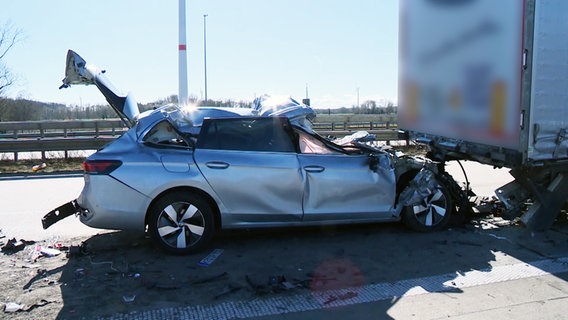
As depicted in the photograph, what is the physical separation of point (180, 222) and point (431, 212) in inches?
121

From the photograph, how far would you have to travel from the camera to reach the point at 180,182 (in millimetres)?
5207

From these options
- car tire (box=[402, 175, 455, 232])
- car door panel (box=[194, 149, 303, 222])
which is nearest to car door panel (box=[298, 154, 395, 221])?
car door panel (box=[194, 149, 303, 222])

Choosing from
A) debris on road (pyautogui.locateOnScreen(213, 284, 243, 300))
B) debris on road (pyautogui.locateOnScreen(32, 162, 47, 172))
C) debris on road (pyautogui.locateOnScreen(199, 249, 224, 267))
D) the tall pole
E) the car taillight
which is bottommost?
debris on road (pyautogui.locateOnScreen(32, 162, 47, 172))

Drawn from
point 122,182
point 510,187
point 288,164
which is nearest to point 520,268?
point 510,187

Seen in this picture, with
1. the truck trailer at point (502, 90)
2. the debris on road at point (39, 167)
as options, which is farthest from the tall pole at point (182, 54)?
the truck trailer at point (502, 90)

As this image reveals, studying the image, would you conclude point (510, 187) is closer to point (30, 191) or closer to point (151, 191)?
point (151, 191)

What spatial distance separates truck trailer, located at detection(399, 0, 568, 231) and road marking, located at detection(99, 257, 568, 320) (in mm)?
1338

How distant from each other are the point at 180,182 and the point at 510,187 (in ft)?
13.8

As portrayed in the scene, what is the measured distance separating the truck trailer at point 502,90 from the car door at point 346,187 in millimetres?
1500

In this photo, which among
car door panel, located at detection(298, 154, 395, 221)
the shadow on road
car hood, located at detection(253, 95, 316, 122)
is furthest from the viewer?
car hood, located at detection(253, 95, 316, 122)

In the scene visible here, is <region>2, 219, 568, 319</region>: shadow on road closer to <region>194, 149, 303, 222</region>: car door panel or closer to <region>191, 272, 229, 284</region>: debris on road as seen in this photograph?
<region>191, 272, 229, 284</region>: debris on road

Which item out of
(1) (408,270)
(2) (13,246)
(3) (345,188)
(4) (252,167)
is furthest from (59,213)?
(1) (408,270)

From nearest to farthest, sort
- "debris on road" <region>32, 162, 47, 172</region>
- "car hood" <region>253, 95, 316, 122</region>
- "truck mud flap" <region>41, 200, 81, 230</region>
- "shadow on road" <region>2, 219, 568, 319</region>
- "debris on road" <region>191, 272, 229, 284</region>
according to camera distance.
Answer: "shadow on road" <region>2, 219, 568, 319</region>
"debris on road" <region>191, 272, 229, 284</region>
"truck mud flap" <region>41, 200, 81, 230</region>
"car hood" <region>253, 95, 316, 122</region>
"debris on road" <region>32, 162, 47, 172</region>

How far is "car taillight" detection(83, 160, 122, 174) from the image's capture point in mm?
5125
